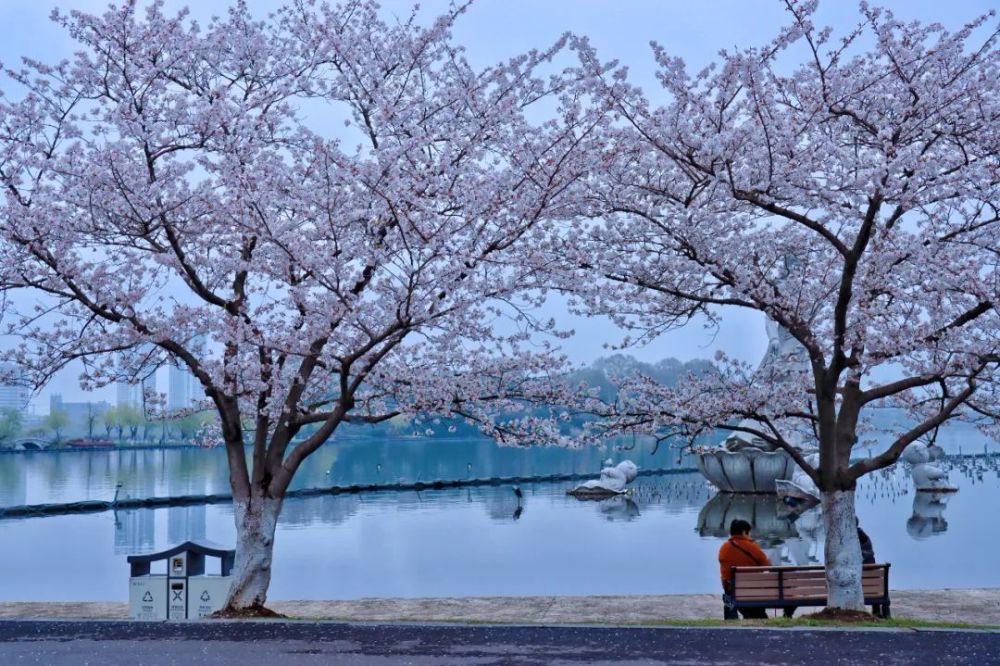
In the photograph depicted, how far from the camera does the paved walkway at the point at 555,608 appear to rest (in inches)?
584

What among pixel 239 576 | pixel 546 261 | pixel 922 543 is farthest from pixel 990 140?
pixel 922 543

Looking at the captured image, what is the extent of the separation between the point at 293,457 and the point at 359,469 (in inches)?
2780

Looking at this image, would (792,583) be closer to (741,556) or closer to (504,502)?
(741,556)

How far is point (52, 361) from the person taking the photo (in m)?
14.0

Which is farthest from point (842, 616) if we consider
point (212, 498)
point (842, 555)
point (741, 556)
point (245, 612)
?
point (212, 498)

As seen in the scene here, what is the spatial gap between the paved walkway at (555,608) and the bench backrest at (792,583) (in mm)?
1195

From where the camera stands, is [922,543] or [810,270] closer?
[810,270]

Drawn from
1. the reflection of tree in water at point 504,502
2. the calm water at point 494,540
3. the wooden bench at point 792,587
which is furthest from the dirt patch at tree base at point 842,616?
the reflection of tree in water at point 504,502

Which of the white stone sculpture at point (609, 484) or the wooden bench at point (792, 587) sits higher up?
the wooden bench at point (792, 587)

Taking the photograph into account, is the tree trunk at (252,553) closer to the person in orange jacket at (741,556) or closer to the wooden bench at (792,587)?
the person in orange jacket at (741,556)

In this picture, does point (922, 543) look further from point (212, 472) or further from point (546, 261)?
point (212, 472)

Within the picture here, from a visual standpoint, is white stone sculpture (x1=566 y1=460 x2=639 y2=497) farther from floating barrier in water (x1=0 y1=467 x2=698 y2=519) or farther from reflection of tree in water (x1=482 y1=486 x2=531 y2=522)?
floating barrier in water (x1=0 y1=467 x2=698 y2=519)

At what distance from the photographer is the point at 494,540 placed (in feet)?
108

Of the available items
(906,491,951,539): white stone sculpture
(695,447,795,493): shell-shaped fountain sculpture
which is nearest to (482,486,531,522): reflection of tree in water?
(695,447,795,493): shell-shaped fountain sculpture
